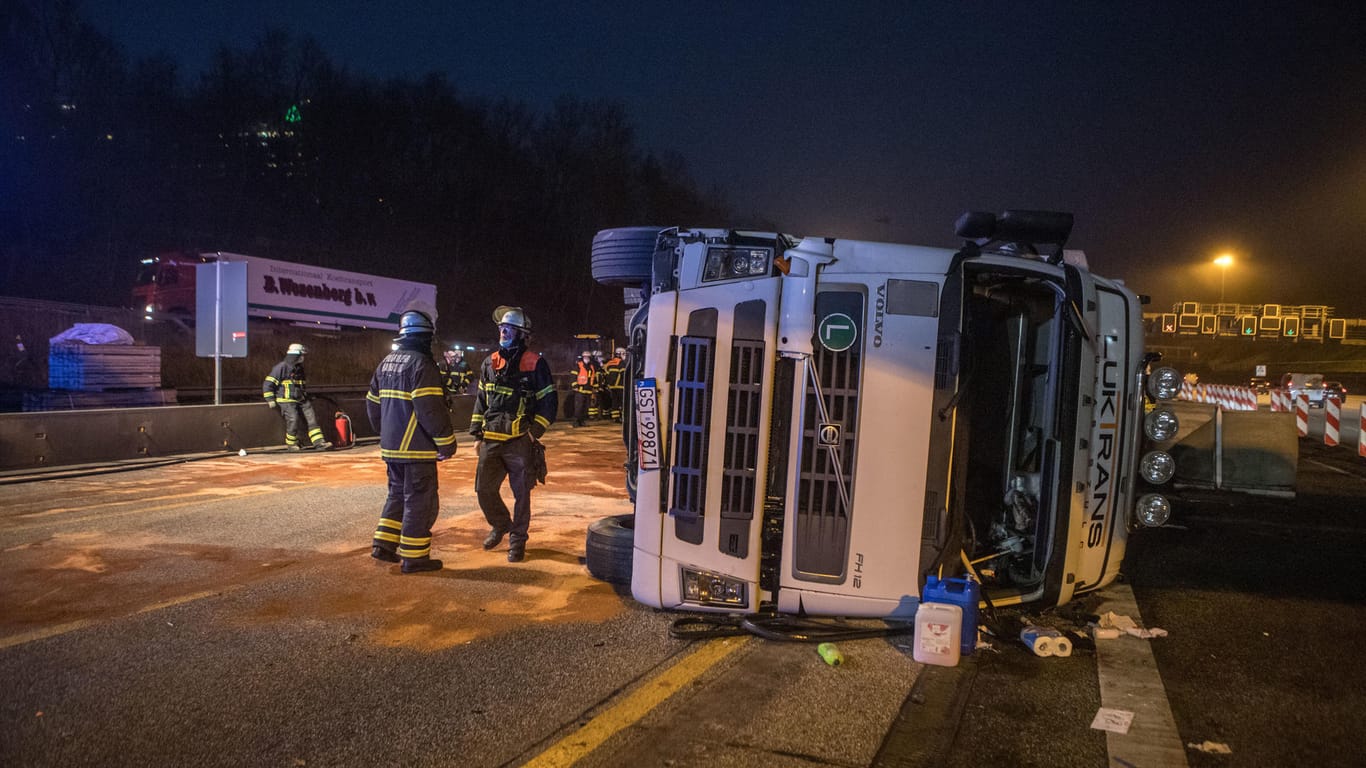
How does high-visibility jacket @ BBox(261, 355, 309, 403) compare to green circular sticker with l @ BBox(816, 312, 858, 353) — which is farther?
high-visibility jacket @ BBox(261, 355, 309, 403)

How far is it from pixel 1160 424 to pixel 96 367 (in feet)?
54.7

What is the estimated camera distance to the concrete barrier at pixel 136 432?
1055 cm

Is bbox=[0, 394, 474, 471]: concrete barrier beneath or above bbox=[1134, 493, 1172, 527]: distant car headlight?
beneath

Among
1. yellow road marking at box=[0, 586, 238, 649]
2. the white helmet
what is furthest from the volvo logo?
yellow road marking at box=[0, 586, 238, 649]

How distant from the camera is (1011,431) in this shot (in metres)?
5.15

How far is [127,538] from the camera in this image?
22.6ft

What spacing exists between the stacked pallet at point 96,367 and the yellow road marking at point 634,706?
15.0 m

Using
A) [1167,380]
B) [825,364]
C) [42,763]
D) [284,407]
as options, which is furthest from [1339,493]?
[284,407]

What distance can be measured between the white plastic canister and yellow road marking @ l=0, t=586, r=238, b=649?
14.0 ft

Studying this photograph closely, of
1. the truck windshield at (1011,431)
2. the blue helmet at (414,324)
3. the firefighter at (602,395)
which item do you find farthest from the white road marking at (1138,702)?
the firefighter at (602,395)

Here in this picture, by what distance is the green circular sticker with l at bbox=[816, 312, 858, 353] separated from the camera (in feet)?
14.1

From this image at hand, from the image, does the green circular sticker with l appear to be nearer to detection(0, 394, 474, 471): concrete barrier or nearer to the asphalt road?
the asphalt road

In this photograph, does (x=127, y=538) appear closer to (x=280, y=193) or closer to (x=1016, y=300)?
(x=1016, y=300)

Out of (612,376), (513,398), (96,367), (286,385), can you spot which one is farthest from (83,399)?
(513,398)
